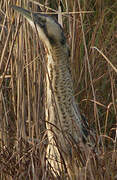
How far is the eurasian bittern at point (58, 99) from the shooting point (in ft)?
5.97

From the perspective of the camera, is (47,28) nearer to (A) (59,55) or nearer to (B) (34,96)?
(A) (59,55)

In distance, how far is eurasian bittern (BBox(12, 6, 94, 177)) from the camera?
182 cm

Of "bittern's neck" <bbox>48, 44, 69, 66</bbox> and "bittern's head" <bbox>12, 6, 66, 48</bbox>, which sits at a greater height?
"bittern's head" <bbox>12, 6, 66, 48</bbox>

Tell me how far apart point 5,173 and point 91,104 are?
31.9 inches

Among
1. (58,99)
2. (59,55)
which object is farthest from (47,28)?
(58,99)

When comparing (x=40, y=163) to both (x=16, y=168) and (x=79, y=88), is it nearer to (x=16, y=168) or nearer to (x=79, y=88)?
(x=16, y=168)

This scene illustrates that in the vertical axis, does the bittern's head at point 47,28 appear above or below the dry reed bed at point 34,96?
above

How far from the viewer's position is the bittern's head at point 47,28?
5.90 feet

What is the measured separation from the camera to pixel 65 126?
6.35 feet

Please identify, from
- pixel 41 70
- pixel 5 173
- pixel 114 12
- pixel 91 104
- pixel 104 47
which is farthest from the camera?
pixel 114 12

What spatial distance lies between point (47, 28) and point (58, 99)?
0.98ft

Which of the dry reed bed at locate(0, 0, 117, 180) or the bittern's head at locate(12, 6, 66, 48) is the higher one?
the bittern's head at locate(12, 6, 66, 48)

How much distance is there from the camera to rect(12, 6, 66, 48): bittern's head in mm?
1799

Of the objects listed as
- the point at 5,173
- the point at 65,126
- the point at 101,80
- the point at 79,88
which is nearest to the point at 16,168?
the point at 5,173
